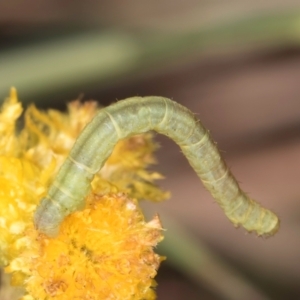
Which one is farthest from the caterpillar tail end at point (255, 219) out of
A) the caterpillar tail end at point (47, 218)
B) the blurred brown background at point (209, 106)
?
the blurred brown background at point (209, 106)

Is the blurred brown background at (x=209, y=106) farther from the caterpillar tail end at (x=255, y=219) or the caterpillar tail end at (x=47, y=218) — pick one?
the caterpillar tail end at (x=47, y=218)

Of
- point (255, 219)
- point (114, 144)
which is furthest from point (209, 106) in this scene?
point (114, 144)

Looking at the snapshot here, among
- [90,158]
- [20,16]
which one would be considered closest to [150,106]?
[90,158]

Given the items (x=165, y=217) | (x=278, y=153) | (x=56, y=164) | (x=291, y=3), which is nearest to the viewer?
(x=56, y=164)

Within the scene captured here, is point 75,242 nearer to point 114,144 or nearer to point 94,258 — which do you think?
point 94,258

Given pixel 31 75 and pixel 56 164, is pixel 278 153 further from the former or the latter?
pixel 56 164
